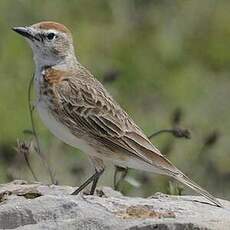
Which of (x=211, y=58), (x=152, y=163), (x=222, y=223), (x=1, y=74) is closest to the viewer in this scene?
(x=222, y=223)

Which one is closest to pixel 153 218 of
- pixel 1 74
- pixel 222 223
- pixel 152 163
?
pixel 222 223

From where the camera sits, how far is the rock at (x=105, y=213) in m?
8.32

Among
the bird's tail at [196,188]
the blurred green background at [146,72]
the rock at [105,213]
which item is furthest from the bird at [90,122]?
the blurred green background at [146,72]

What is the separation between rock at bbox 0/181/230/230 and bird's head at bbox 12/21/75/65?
57.0 inches

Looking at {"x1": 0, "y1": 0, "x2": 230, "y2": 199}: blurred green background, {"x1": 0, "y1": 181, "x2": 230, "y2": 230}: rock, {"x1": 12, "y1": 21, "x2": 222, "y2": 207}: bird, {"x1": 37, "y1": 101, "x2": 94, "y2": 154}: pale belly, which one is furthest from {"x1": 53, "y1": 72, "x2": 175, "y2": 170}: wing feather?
{"x1": 0, "y1": 0, "x2": 230, "y2": 199}: blurred green background

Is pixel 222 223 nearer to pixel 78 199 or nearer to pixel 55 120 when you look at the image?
pixel 78 199

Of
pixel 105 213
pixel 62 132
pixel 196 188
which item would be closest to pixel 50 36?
pixel 62 132

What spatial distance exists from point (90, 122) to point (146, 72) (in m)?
6.14

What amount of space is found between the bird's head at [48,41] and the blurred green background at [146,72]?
1931 millimetres

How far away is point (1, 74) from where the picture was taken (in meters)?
15.0

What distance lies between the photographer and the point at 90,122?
988 centimetres

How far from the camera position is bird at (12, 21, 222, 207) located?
31.7 ft

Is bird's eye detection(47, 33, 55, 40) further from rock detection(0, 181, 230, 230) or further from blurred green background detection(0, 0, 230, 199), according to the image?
blurred green background detection(0, 0, 230, 199)

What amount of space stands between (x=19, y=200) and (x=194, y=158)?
4.91 m
